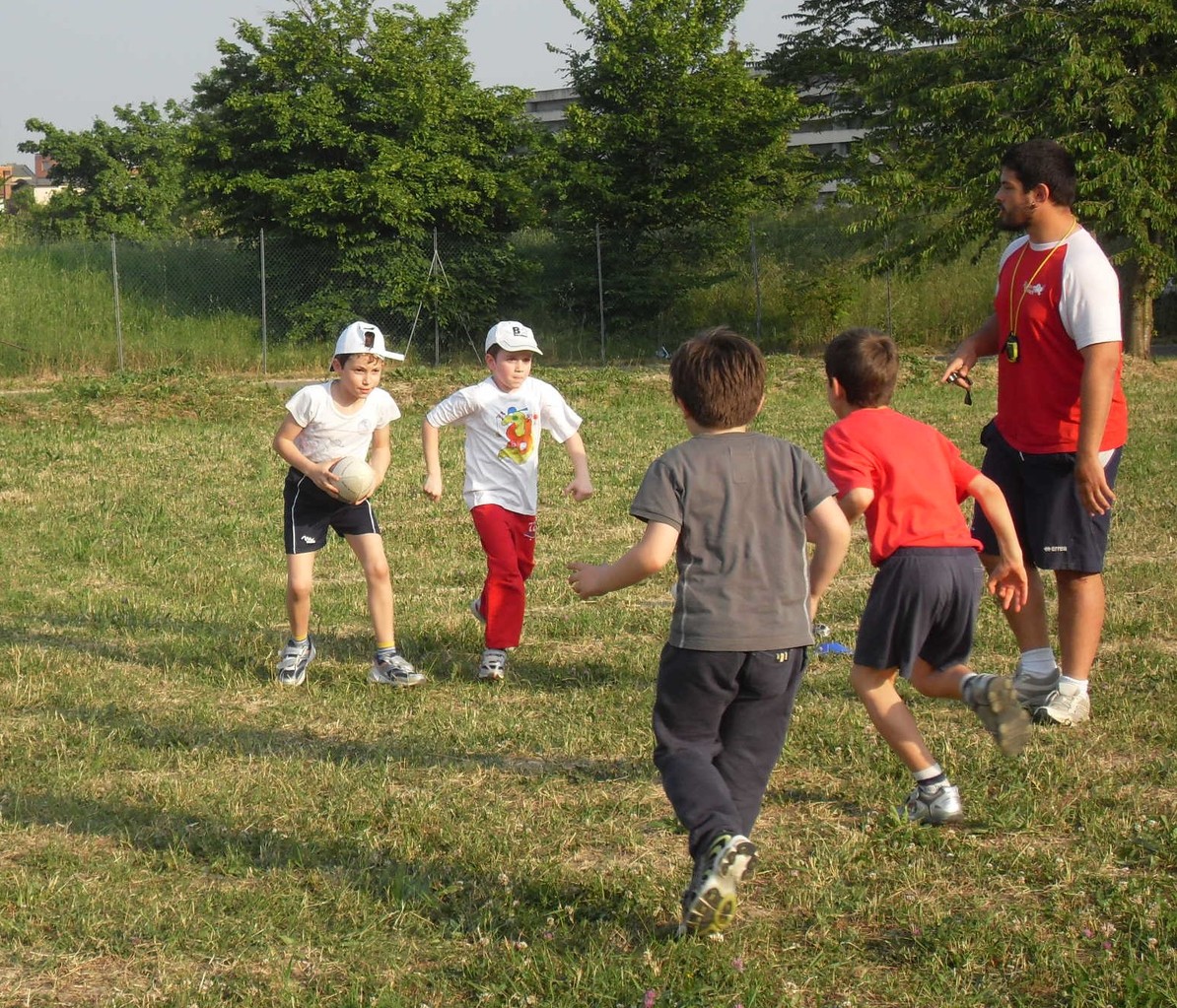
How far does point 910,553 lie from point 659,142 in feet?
79.8

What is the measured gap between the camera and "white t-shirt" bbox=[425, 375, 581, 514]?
646 centimetres

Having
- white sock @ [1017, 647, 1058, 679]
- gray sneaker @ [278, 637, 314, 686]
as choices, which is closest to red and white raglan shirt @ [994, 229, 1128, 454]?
white sock @ [1017, 647, 1058, 679]

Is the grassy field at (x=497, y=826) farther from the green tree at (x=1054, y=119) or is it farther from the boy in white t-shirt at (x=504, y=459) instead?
the green tree at (x=1054, y=119)

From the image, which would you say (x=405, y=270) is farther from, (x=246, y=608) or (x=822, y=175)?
(x=246, y=608)

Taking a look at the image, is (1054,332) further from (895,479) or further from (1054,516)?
(895,479)

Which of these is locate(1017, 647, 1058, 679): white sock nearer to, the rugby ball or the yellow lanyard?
the yellow lanyard

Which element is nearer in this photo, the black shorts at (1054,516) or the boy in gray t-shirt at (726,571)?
the boy in gray t-shirt at (726,571)

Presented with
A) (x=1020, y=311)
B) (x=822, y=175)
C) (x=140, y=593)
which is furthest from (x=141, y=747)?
(x=822, y=175)

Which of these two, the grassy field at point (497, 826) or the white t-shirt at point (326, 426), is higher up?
the white t-shirt at point (326, 426)

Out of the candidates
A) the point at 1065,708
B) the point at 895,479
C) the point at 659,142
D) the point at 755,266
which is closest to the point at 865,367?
the point at 895,479

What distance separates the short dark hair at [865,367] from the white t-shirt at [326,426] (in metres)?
2.63

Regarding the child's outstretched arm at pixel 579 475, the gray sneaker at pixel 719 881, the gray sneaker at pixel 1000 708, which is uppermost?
the child's outstretched arm at pixel 579 475

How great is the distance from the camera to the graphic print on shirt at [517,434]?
255 inches

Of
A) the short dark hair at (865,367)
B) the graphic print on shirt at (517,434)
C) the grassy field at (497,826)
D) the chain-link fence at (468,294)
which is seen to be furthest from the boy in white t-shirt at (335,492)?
the chain-link fence at (468,294)
